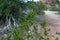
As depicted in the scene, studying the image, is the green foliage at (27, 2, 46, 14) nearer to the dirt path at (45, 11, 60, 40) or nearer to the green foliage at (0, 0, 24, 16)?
the green foliage at (0, 0, 24, 16)

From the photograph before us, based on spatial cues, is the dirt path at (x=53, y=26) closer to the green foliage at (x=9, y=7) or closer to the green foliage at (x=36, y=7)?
the green foliage at (x=36, y=7)

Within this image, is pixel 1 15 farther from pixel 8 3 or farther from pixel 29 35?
pixel 29 35

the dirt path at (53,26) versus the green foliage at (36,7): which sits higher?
the green foliage at (36,7)

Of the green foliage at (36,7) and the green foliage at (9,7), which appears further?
the green foliage at (36,7)

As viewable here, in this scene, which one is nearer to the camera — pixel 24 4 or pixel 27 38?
pixel 27 38

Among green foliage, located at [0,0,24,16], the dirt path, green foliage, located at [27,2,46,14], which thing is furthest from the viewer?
green foliage, located at [27,2,46,14]

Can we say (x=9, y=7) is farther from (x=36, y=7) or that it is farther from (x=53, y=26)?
(x=36, y=7)

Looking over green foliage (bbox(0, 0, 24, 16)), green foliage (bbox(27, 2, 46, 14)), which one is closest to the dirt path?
green foliage (bbox(27, 2, 46, 14))

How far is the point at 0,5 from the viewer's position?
582cm

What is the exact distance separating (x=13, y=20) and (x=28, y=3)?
98cm

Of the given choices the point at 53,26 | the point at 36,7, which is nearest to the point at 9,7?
the point at 53,26

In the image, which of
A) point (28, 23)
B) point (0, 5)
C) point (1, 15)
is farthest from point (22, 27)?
point (1, 15)

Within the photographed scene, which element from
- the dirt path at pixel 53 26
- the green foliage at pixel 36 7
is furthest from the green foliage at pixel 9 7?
the dirt path at pixel 53 26

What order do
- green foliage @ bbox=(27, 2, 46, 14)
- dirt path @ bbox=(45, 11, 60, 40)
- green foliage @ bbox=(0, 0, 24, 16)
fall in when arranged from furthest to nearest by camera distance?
green foliage @ bbox=(27, 2, 46, 14), green foliage @ bbox=(0, 0, 24, 16), dirt path @ bbox=(45, 11, 60, 40)
